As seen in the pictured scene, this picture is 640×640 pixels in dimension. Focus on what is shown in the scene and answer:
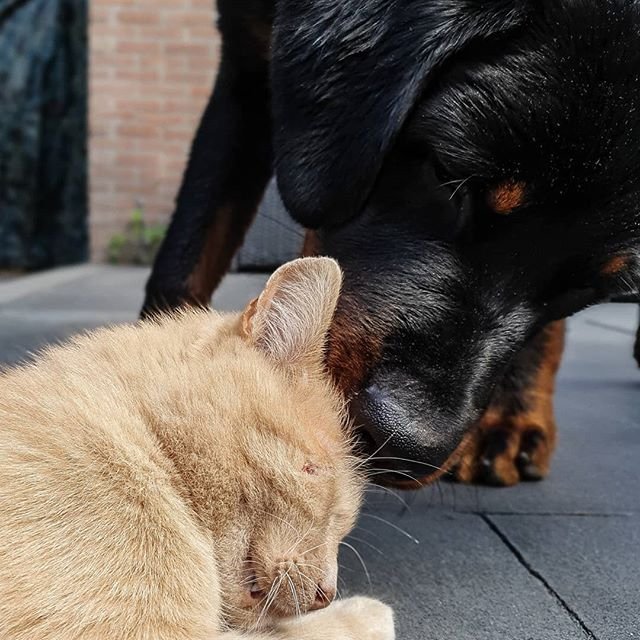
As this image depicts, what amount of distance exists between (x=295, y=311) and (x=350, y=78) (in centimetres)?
50

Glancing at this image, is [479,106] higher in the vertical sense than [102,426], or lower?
higher

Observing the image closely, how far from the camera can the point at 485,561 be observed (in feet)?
4.21

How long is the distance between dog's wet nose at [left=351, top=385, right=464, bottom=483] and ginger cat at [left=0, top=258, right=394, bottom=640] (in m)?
0.04

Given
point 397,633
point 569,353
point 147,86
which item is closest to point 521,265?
point 397,633

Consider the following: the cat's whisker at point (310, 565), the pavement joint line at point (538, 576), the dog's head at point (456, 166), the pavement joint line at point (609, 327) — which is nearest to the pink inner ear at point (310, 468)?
the cat's whisker at point (310, 565)

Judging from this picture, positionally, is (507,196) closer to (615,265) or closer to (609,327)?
(615,265)

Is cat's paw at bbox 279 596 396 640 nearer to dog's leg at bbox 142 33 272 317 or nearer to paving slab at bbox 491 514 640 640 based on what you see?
paving slab at bbox 491 514 640 640

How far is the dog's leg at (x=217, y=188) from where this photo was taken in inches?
80.4

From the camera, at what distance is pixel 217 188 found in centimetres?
206

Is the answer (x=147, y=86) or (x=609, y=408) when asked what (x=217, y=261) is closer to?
(x=609, y=408)

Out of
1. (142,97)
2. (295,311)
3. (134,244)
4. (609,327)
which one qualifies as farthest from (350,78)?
(142,97)

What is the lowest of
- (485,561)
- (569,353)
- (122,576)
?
(569,353)

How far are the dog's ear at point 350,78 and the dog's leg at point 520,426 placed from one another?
0.59 meters

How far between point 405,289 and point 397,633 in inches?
21.9
